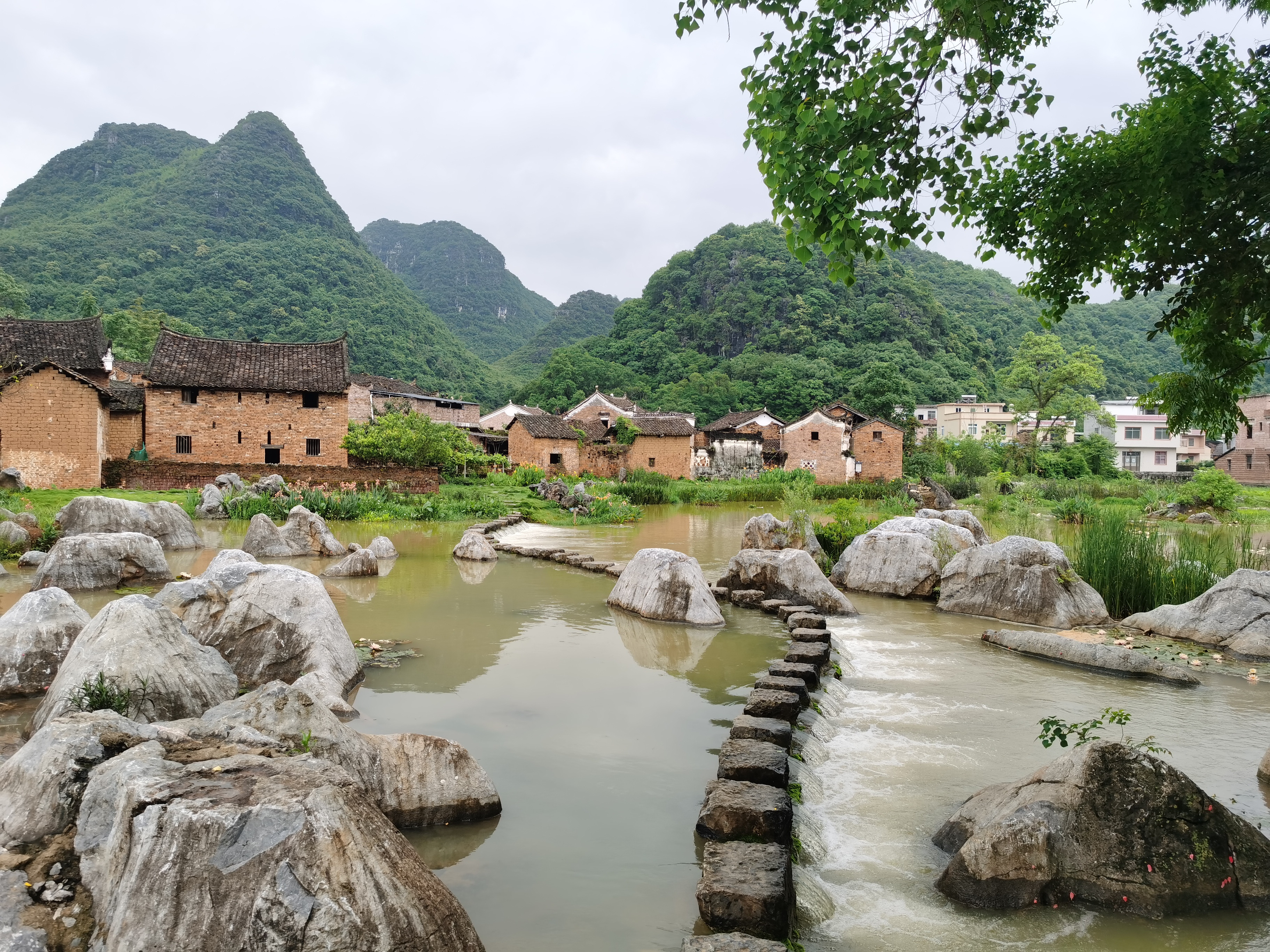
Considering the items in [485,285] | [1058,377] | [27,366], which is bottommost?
[27,366]

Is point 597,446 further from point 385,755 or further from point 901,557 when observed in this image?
point 385,755

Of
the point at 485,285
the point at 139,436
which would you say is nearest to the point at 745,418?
the point at 139,436

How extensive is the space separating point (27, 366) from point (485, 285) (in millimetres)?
93104

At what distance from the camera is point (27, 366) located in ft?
83.4

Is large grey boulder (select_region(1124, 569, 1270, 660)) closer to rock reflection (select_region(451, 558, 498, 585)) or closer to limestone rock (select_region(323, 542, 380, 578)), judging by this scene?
rock reflection (select_region(451, 558, 498, 585))

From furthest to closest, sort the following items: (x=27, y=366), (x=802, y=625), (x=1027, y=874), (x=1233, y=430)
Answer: (x=27, y=366)
(x=802, y=625)
(x=1233, y=430)
(x=1027, y=874)

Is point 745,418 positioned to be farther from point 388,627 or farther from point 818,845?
point 818,845

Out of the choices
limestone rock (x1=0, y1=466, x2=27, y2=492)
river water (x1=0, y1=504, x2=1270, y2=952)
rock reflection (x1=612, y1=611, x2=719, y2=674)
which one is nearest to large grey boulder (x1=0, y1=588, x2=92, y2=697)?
river water (x1=0, y1=504, x2=1270, y2=952)

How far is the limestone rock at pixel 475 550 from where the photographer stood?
52.1 feet

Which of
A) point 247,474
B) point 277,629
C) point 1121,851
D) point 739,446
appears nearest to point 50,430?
point 247,474

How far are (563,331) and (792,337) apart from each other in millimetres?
35716

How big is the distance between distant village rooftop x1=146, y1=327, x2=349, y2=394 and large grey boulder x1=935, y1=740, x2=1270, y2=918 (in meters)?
31.5

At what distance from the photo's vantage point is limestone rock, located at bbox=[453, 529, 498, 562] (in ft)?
52.1

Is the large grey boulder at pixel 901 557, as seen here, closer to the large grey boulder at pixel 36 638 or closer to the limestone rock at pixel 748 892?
the limestone rock at pixel 748 892
